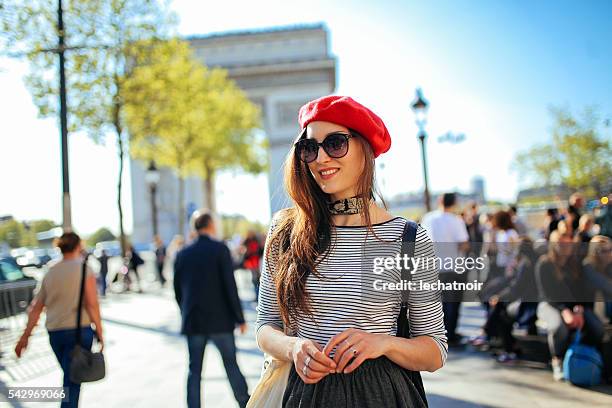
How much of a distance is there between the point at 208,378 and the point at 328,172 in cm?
557

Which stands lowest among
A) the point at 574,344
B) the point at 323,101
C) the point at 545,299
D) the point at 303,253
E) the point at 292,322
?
the point at 574,344

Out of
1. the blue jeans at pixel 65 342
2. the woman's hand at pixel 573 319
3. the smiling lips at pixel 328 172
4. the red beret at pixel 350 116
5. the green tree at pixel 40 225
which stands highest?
the red beret at pixel 350 116

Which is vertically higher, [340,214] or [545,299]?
[340,214]

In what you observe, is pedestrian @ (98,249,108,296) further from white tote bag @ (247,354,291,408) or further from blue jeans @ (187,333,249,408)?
white tote bag @ (247,354,291,408)

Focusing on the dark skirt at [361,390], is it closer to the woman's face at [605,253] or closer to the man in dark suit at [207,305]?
the man in dark suit at [207,305]

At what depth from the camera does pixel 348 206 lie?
205cm

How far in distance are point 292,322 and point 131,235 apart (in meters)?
47.2

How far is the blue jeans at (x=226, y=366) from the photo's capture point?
16.9ft

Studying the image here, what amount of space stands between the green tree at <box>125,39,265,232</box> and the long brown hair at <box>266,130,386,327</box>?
16.9 meters

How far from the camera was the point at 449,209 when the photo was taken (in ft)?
26.1

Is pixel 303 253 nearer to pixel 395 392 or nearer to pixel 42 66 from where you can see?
pixel 395 392

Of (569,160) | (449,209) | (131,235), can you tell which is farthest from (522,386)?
(131,235)

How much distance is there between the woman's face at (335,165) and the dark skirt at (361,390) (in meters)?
0.55

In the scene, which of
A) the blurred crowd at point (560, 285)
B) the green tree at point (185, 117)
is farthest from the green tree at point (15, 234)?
the green tree at point (185, 117)
